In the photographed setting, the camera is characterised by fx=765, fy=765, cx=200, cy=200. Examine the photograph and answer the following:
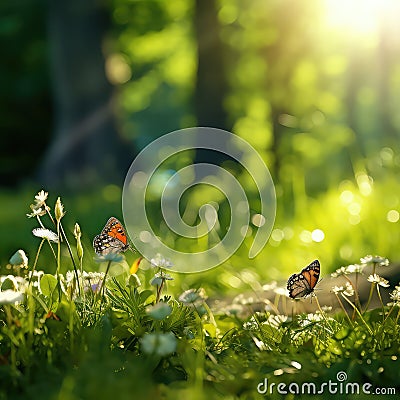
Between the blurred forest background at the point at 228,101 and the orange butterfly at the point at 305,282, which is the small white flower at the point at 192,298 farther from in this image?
the blurred forest background at the point at 228,101

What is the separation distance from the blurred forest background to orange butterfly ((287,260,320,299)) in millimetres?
743

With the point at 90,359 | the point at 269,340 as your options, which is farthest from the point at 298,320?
the point at 90,359

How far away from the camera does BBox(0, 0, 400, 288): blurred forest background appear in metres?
6.01

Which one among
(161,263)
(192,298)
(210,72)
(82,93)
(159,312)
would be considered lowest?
(159,312)

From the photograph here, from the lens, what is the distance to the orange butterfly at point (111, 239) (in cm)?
248

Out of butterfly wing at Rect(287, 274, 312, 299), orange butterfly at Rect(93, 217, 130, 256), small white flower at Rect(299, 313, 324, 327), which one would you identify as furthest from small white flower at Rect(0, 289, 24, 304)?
small white flower at Rect(299, 313, 324, 327)

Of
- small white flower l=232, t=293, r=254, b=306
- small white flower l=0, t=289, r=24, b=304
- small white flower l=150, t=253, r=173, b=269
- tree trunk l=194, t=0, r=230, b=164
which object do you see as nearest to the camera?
small white flower l=0, t=289, r=24, b=304

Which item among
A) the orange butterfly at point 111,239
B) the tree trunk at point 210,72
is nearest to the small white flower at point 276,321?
the orange butterfly at point 111,239

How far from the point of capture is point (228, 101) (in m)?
11.2

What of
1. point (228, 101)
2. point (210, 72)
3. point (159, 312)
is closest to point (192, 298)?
point (159, 312)

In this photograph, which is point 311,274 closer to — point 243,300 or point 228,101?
point 243,300

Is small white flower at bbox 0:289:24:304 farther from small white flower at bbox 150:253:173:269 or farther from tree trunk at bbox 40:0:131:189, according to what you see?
tree trunk at bbox 40:0:131:189

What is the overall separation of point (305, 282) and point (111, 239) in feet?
2.13

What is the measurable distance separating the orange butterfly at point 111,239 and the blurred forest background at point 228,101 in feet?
2.33
